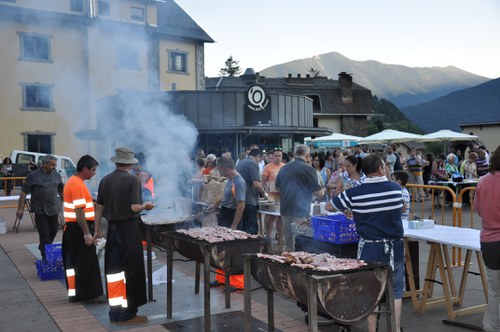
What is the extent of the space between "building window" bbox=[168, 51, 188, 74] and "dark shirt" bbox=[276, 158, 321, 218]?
29.4 meters

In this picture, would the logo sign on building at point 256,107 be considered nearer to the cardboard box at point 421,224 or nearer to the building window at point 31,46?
the building window at point 31,46

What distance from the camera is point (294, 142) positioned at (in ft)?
84.8

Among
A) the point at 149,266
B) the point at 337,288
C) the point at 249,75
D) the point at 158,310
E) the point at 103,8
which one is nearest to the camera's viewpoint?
the point at 337,288

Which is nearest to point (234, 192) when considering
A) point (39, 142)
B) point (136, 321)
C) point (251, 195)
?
point (251, 195)

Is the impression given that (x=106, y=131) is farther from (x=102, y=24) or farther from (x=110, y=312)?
(x=110, y=312)

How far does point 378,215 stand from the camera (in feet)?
14.1

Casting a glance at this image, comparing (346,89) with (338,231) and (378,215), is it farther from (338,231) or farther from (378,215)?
(378,215)

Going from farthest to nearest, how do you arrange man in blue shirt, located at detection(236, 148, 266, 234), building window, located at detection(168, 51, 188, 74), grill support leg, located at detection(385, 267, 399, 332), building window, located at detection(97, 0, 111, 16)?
building window, located at detection(168, 51, 188, 74) < building window, located at detection(97, 0, 111, 16) < man in blue shirt, located at detection(236, 148, 266, 234) < grill support leg, located at detection(385, 267, 399, 332)

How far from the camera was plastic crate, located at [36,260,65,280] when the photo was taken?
7243 mm

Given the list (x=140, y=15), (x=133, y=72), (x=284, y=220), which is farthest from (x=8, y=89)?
(x=284, y=220)

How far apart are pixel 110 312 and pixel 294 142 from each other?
20959mm

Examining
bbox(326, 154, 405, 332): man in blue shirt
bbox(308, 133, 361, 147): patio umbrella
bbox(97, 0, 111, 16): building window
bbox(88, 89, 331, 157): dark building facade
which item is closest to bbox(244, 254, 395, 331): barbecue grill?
bbox(326, 154, 405, 332): man in blue shirt

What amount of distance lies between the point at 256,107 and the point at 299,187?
47.6ft

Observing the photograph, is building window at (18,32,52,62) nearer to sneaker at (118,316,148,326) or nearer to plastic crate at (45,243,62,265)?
plastic crate at (45,243,62,265)
